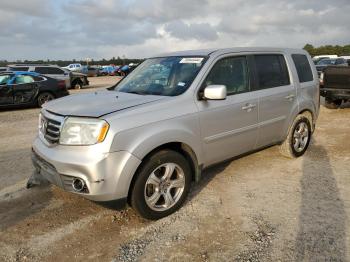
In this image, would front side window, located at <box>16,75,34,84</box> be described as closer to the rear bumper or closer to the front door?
the rear bumper

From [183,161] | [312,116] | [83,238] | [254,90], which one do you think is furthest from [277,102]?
[83,238]

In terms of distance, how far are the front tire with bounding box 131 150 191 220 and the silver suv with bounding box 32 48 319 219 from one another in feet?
0.04

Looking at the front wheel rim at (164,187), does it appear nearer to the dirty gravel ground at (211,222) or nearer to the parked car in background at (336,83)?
the dirty gravel ground at (211,222)

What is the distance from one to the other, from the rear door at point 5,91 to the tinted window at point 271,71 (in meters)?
10.2

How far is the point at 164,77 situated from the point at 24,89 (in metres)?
9.91

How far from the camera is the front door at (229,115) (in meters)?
4.17

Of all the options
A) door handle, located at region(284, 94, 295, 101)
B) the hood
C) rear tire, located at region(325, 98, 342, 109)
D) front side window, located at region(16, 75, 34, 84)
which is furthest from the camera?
front side window, located at region(16, 75, 34, 84)

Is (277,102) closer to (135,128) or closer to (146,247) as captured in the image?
(135,128)

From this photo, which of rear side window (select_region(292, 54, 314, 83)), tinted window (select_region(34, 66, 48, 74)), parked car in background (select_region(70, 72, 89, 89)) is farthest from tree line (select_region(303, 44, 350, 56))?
rear side window (select_region(292, 54, 314, 83))

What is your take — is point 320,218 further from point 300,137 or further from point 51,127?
point 51,127

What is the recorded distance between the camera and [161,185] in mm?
3828

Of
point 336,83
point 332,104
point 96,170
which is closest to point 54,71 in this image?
point 332,104

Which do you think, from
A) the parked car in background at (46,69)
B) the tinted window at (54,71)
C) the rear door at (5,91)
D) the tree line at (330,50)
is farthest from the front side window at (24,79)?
the tree line at (330,50)

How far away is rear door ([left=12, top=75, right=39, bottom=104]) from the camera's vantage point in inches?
501
